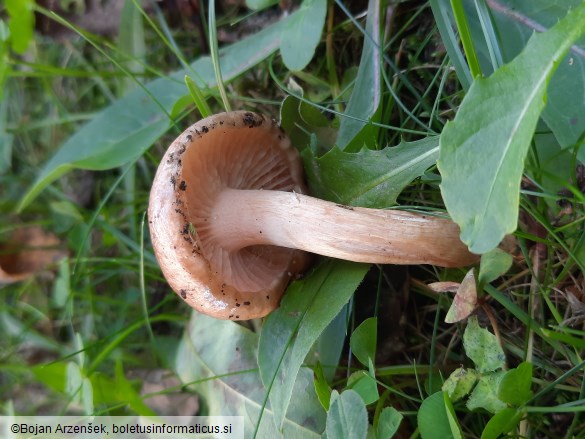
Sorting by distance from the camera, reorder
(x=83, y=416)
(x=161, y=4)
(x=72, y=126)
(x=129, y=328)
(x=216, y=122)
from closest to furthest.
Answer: (x=216, y=122)
(x=83, y=416)
(x=129, y=328)
(x=161, y=4)
(x=72, y=126)

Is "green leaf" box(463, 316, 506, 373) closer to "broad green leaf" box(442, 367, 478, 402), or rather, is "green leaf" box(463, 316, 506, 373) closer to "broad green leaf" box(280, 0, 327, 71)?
"broad green leaf" box(442, 367, 478, 402)

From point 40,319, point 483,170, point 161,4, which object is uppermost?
point 161,4

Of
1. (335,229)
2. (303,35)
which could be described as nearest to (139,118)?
(303,35)

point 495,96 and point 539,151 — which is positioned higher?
point 495,96

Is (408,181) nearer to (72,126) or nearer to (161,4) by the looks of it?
(161,4)

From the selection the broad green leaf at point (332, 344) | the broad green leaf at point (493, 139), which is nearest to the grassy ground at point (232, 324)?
the broad green leaf at point (332, 344)

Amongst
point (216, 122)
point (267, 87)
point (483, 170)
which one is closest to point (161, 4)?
point (267, 87)

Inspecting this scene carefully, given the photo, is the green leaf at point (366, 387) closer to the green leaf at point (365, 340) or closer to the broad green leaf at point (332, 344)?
the green leaf at point (365, 340)
